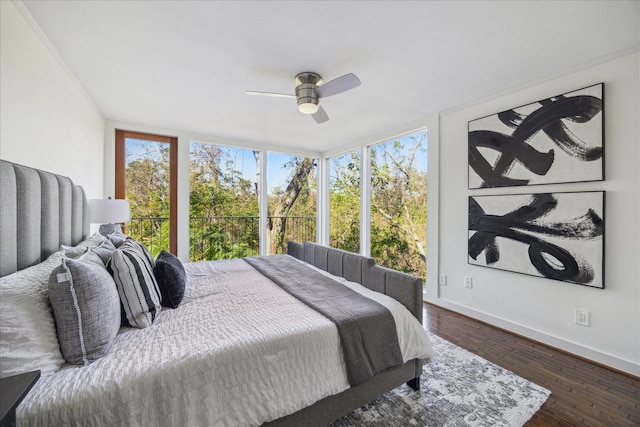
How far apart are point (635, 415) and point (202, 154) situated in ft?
17.3

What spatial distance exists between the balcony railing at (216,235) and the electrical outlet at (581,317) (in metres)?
4.23

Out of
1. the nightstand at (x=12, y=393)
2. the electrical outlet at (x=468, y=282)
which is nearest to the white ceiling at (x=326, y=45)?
the nightstand at (x=12, y=393)

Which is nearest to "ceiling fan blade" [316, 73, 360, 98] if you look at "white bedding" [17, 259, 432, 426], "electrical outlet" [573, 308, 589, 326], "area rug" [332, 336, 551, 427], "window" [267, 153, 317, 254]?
"white bedding" [17, 259, 432, 426]

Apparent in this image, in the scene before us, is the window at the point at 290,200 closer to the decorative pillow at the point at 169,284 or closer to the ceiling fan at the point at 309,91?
→ the ceiling fan at the point at 309,91

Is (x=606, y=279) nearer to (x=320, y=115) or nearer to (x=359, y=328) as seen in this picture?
(x=359, y=328)

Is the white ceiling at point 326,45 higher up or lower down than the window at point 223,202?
higher up

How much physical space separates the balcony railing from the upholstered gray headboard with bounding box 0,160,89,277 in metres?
2.14

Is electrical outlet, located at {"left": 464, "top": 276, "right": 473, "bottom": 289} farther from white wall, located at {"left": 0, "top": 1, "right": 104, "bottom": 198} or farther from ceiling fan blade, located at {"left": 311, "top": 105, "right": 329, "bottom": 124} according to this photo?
white wall, located at {"left": 0, "top": 1, "right": 104, "bottom": 198}

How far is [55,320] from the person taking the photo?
3.43 ft

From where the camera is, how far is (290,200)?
546 centimetres

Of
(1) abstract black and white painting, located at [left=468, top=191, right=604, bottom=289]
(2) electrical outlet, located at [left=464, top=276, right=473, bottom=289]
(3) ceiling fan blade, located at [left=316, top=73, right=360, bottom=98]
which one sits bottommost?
(2) electrical outlet, located at [left=464, top=276, right=473, bottom=289]

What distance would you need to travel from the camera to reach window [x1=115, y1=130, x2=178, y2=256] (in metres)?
3.75

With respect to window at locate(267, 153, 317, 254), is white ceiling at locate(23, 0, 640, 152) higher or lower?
higher

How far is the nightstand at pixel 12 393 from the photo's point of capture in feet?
2.16
